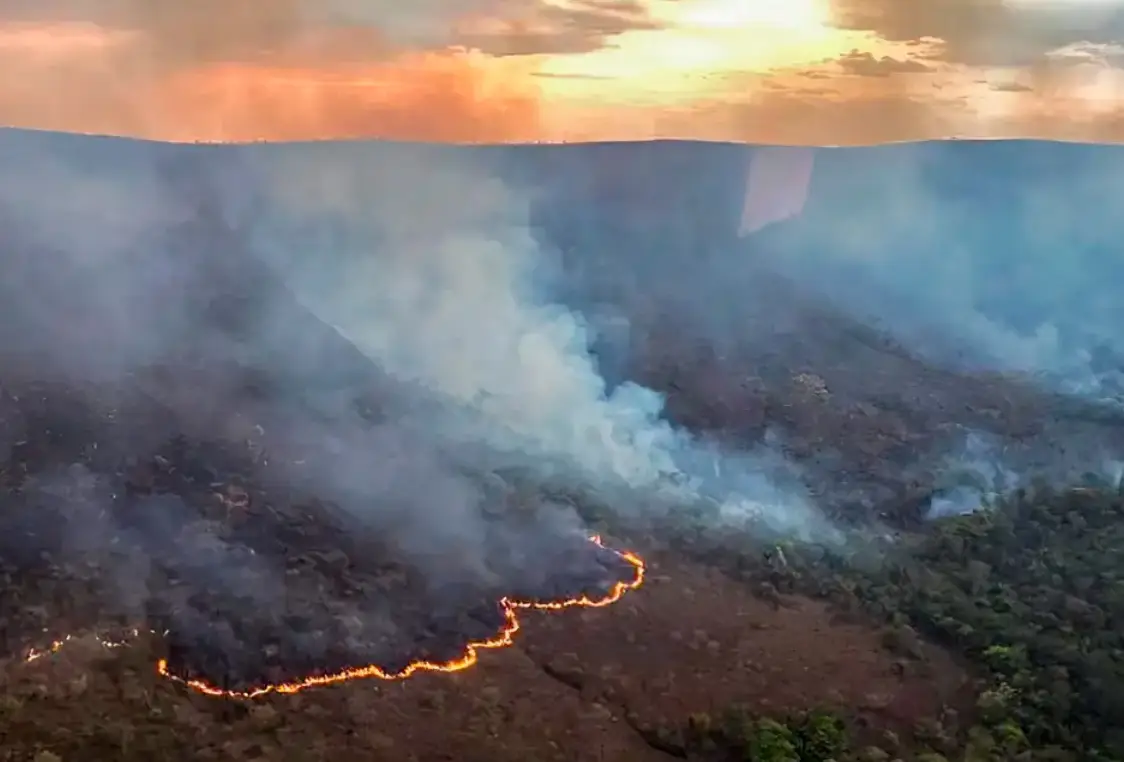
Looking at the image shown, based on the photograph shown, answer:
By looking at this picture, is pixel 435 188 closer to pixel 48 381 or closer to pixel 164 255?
pixel 164 255

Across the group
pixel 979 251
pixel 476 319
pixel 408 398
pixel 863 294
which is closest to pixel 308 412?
pixel 408 398

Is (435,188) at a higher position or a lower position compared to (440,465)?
higher

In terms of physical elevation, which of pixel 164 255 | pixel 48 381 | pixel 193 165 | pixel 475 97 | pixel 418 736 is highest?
pixel 475 97

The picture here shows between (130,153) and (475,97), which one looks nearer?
(130,153)

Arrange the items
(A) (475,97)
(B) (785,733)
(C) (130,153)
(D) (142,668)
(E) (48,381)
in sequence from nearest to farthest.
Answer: (D) (142,668) → (B) (785,733) → (E) (48,381) → (C) (130,153) → (A) (475,97)

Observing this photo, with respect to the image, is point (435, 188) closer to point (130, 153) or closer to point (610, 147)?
point (610, 147)

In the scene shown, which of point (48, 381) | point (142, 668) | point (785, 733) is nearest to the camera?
point (142, 668)

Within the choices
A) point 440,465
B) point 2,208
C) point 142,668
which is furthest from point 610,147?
point 142,668
